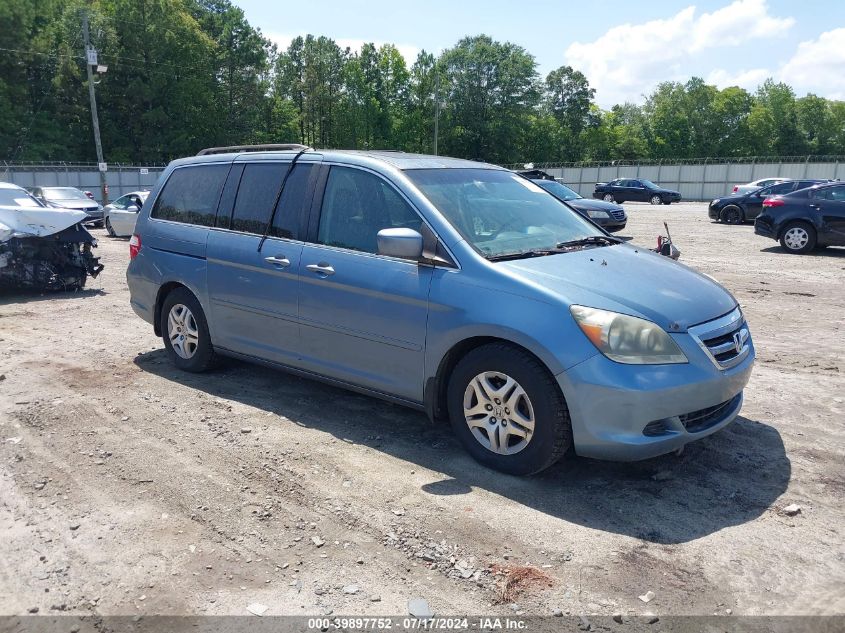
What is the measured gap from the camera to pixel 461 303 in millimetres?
4227

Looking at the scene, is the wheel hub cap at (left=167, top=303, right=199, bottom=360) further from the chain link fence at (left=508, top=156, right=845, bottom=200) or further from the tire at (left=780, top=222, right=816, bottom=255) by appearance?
the chain link fence at (left=508, top=156, right=845, bottom=200)

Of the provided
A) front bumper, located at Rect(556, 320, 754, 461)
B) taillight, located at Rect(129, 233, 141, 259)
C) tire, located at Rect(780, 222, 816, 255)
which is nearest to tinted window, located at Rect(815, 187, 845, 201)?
tire, located at Rect(780, 222, 816, 255)

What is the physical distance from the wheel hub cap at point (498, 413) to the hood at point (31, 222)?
9066 mm

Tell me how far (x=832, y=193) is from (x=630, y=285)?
13.2 m

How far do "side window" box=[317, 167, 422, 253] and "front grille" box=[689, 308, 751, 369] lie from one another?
1.88 m

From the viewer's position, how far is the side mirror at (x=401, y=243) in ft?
14.2

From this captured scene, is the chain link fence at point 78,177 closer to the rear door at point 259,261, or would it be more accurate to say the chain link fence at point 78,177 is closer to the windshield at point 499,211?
the rear door at point 259,261

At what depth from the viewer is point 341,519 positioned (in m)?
3.75

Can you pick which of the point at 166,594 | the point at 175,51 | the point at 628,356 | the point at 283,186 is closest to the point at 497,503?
the point at 628,356

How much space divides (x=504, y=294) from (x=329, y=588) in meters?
1.89

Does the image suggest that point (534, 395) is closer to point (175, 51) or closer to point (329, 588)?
point (329, 588)

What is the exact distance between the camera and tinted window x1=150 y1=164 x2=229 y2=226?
6105mm

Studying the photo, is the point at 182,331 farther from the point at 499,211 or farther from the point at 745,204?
the point at 745,204

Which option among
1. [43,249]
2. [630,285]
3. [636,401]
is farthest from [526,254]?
[43,249]
